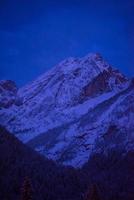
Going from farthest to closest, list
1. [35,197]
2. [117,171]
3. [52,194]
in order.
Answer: [117,171]
[52,194]
[35,197]

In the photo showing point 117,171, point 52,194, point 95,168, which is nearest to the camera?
point 52,194

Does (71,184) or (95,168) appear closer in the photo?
(71,184)

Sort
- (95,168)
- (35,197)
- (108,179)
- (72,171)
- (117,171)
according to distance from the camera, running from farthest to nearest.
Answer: (95,168) → (117,171) → (108,179) → (72,171) → (35,197)

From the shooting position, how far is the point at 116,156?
195 meters

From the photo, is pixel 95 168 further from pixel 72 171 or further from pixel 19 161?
pixel 19 161

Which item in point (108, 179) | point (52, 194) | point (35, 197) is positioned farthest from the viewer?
point (108, 179)

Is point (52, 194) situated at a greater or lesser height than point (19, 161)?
lesser

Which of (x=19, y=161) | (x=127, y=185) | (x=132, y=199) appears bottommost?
(x=132, y=199)

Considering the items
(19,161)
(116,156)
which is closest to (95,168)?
(116,156)

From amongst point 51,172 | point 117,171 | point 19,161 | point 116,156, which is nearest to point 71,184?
point 51,172

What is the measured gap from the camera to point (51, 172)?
15088 centimetres

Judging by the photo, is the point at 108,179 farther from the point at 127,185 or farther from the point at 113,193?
the point at 113,193

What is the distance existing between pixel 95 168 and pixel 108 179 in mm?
25013

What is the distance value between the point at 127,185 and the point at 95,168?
39265 mm
